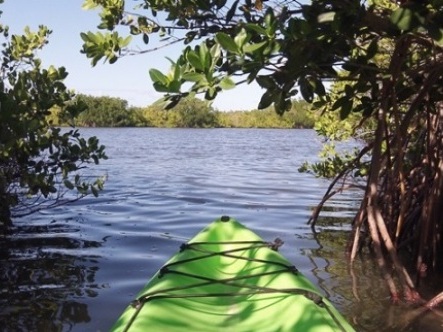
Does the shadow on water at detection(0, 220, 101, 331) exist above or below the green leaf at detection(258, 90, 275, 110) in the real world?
below

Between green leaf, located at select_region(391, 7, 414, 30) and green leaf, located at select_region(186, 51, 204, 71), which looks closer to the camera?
green leaf, located at select_region(186, 51, 204, 71)

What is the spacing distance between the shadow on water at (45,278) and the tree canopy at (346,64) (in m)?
1.90

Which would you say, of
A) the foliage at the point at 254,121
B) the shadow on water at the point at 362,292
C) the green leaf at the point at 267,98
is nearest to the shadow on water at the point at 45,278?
the shadow on water at the point at 362,292

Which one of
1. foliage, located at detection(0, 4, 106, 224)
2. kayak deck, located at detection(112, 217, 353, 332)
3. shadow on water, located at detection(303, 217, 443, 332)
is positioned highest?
foliage, located at detection(0, 4, 106, 224)

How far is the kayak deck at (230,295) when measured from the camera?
2.44 m

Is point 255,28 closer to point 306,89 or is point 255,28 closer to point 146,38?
point 306,89

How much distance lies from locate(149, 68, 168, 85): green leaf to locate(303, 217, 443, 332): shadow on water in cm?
236

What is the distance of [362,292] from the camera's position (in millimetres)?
4215

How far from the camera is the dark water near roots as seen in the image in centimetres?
366

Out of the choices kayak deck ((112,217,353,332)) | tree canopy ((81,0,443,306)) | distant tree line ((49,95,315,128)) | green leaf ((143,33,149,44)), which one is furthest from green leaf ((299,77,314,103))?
distant tree line ((49,95,315,128))

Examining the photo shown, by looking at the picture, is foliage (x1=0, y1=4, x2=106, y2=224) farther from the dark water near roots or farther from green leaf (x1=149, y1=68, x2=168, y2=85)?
green leaf (x1=149, y1=68, x2=168, y2=85)

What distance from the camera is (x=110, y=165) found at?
52.3 ft

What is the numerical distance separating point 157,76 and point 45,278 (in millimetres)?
3154

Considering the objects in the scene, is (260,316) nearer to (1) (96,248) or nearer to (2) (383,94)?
(2) (383,94)
